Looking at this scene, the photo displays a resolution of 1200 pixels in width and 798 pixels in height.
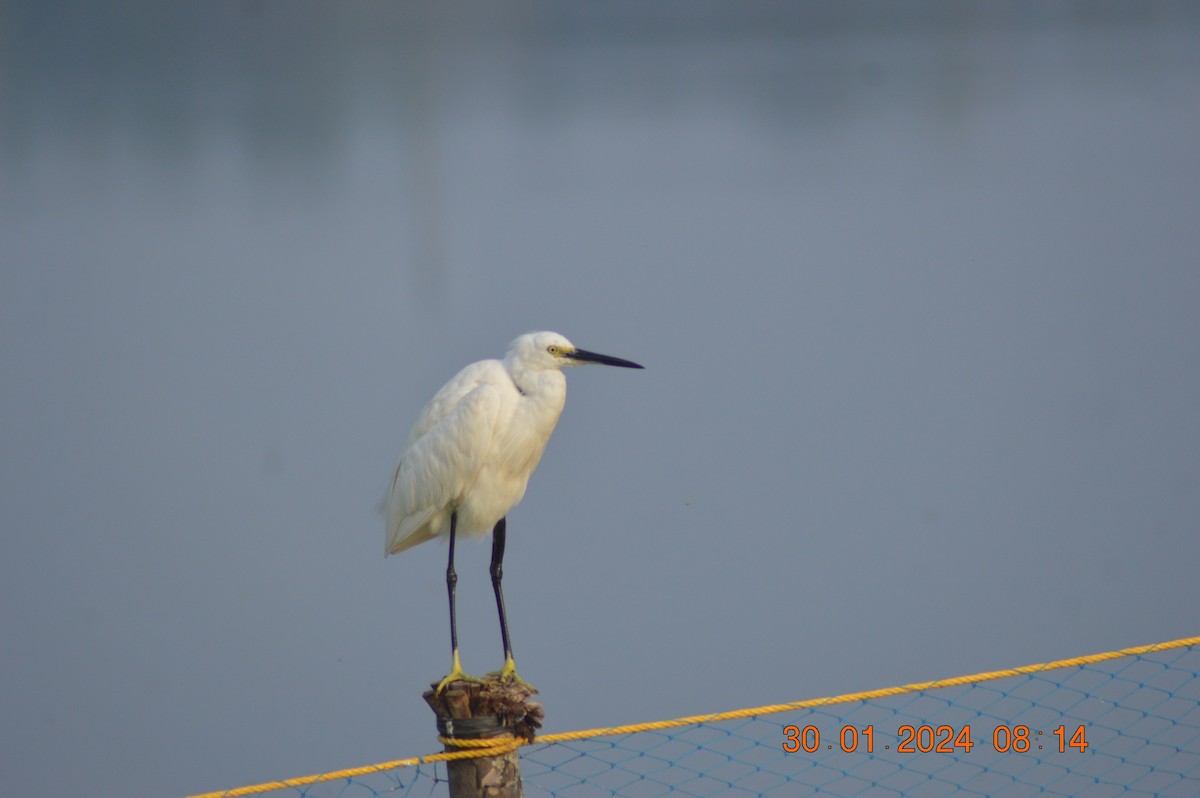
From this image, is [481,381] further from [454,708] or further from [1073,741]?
[1073,741]

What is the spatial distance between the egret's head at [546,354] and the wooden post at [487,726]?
2.43ft

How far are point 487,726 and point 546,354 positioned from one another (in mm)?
807

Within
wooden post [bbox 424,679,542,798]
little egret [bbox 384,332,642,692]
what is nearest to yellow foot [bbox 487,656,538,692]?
little egret [bbox 384,332,642,692]

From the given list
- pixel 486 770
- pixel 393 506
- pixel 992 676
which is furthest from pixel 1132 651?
pixel 393 506

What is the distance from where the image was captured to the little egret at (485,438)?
7.55 feet

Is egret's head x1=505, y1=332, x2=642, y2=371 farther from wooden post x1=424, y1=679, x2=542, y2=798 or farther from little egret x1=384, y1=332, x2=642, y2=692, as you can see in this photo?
wooden post x1=424, y1=679, x2=542, y2=798

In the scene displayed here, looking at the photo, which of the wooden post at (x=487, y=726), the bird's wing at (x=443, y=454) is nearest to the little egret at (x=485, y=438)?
the bird's wing at (x=443, y=454)

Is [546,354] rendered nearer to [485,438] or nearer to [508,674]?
→ [485,438]

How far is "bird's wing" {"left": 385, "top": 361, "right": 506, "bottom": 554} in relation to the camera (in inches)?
90.2

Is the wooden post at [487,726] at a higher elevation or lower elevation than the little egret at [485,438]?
lower

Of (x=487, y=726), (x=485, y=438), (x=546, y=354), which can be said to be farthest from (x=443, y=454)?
(x=487, y=726)

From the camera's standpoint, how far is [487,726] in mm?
1769

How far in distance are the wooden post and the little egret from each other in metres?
0.45

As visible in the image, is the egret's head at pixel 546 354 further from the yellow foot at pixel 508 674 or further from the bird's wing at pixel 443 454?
the yellow foot at pixel 508 674
